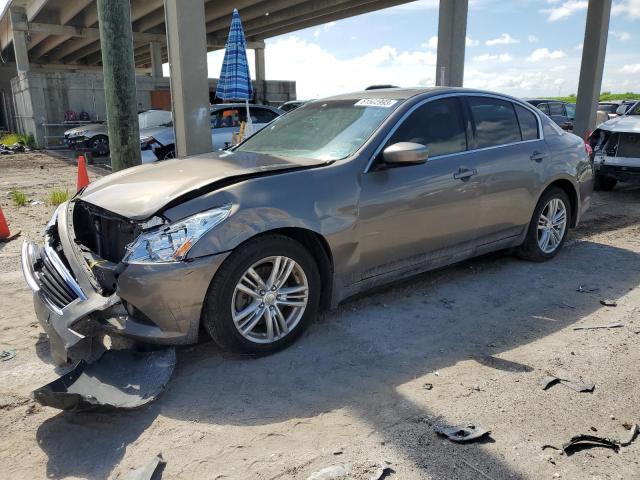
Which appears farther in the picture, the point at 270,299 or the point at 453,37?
the point at 453,37

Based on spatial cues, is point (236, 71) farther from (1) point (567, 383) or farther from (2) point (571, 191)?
(1) point (567, 383)

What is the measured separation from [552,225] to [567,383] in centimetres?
267

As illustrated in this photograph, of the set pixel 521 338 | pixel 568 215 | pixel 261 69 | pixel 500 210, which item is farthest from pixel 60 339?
pixel 261 69

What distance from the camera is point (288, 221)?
10.8 feet

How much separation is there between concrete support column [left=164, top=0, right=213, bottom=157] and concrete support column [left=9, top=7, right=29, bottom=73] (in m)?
21.1

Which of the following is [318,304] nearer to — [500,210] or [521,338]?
[521,338]

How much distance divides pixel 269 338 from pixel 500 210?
2.50 meters

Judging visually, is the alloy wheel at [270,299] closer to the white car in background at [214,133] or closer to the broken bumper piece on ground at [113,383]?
the broken bumper piece on ground at [113,383]

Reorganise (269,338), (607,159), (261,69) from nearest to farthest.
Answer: (269,338)
(607,159)
(261,69)

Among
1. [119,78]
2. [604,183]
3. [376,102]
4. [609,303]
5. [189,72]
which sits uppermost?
[189,72]

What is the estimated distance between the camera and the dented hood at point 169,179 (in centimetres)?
315

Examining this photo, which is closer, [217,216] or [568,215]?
[217,216]

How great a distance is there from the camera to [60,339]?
2.91m

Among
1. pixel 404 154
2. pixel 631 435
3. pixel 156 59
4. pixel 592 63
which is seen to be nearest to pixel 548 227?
pixel 404 154
